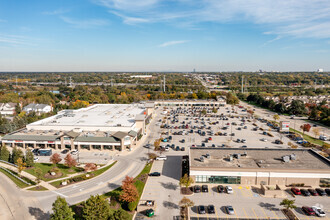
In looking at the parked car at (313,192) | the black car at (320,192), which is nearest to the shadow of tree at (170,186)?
the parked car at (313,192)

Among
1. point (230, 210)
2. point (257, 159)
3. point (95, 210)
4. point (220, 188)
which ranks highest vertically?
point (257, 159)

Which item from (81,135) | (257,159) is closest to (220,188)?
(257,159)

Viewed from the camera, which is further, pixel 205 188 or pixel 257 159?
pixel 257 159

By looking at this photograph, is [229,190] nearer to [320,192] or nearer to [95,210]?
[320,192]

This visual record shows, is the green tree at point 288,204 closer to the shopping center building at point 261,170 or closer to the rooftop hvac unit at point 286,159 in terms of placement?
the shopping center building at point 261,170

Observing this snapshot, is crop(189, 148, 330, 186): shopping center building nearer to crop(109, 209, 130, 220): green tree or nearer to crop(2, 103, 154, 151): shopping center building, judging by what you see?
crop(109, 209, 130, 220): green tree

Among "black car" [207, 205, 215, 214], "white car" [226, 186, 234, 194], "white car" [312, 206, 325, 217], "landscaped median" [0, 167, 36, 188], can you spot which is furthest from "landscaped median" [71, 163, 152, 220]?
"white car" [312, 206, 325, 217]
